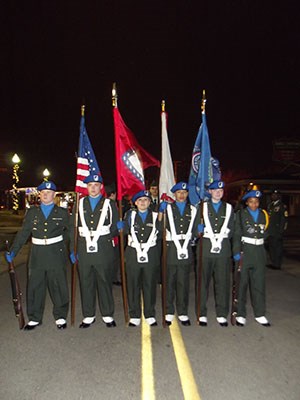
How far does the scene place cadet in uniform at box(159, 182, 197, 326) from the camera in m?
5.16

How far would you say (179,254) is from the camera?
516 centimetres

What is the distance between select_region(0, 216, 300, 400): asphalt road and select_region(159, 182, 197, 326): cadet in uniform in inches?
10.6

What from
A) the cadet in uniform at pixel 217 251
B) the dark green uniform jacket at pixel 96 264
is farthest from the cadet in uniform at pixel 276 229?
the dark green uniform jacket at pixel 96 264

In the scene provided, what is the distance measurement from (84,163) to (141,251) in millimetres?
1508

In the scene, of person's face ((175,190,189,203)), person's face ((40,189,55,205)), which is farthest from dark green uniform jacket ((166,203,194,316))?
person's face ((40,189,55,205))

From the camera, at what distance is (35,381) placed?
3.53 metres

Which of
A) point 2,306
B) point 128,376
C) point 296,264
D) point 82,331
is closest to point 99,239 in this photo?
point 82,331

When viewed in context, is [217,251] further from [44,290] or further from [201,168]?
[44,290]

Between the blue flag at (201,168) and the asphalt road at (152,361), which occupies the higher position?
the blue flag at (201,168)

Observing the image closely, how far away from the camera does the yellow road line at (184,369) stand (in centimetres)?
333

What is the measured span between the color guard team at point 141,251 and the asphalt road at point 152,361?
294 millimetres

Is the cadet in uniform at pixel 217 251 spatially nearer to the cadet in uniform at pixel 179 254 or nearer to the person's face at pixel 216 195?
the person's face at pixel 216 195

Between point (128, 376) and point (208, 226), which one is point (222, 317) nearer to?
point (208, 226)

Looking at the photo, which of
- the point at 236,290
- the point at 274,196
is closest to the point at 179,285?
the point at 236,290
